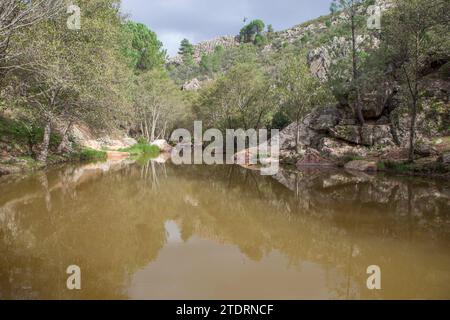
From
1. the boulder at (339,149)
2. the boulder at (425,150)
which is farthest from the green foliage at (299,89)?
the boulder at (425,150)

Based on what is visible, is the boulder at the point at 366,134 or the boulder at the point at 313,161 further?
the boulder at the point at 313,161

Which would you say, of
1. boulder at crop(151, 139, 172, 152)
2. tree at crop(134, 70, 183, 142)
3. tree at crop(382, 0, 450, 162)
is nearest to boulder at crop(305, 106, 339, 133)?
tree at crop(382, 0, 450, 162)

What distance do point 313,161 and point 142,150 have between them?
28.1 m

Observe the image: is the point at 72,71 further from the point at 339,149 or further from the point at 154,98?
the point at 154,98

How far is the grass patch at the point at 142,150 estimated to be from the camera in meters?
44.9

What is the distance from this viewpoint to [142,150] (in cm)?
4878

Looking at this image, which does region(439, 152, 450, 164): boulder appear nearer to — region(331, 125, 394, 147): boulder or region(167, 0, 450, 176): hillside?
region(167, 0, 450, 176): hillside

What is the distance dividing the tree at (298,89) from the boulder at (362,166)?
324 inches

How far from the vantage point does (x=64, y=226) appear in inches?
341

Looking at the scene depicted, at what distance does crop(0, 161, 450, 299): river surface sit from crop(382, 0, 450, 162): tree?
11.3 meters

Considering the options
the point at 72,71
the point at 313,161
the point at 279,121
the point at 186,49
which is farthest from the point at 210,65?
the point at 72,71

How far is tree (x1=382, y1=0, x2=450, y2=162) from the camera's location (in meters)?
19.9

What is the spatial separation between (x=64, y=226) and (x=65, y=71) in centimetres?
1277

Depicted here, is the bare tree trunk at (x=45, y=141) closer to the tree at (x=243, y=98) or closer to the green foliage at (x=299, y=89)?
the green foliage at (x=299, y=89)
